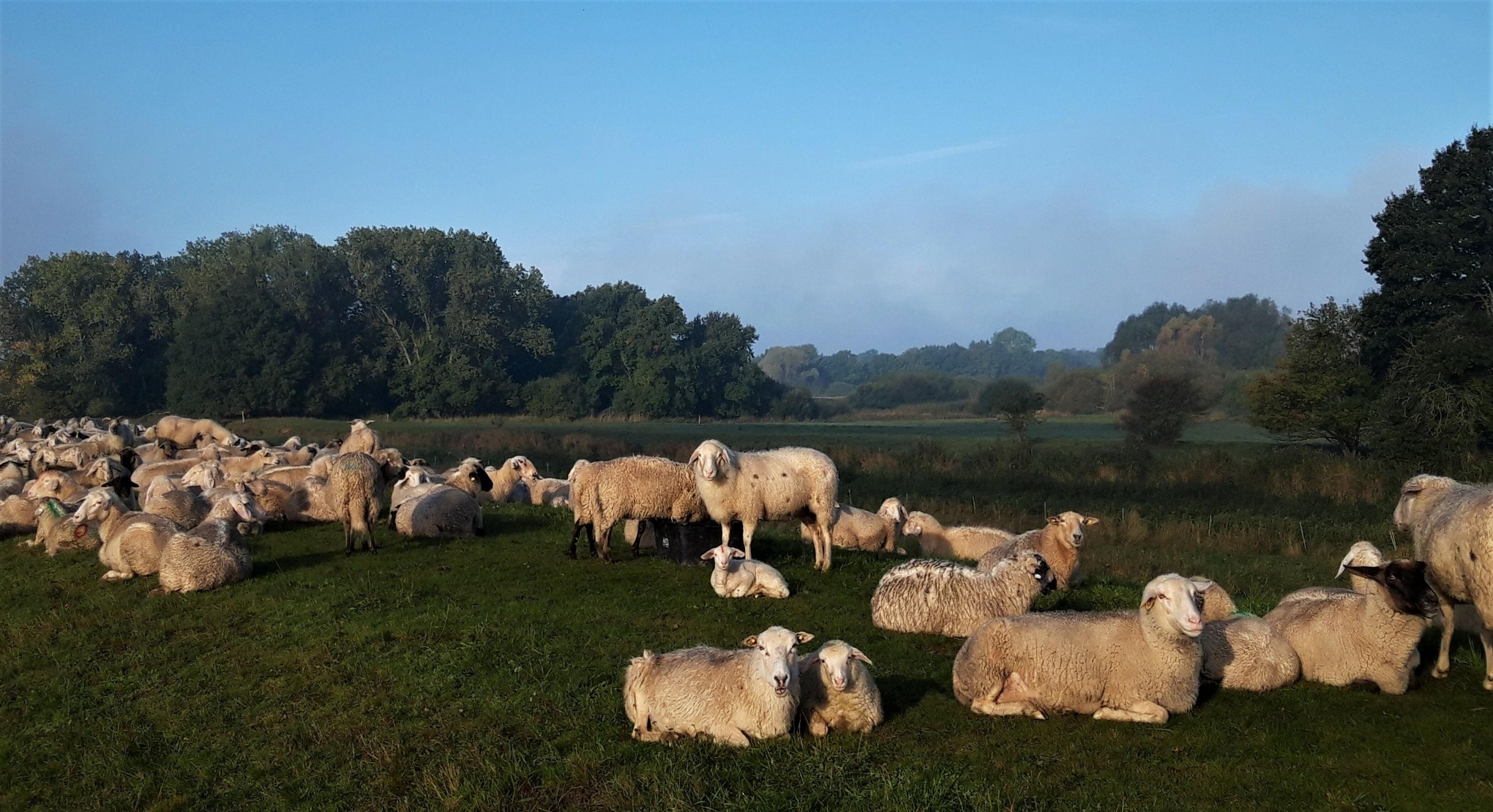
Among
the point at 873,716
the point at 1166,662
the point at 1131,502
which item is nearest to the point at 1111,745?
the point at 1166,662

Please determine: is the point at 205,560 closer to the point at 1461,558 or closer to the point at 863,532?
the point at 863,532

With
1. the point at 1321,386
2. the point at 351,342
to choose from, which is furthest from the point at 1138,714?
the point at 351,342

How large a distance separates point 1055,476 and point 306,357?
56.4 metres

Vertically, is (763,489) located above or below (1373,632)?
above

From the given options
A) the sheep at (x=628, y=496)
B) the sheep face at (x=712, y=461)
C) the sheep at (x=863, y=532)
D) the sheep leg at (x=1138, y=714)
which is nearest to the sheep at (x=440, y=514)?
the sheep at (x=628, y=496)

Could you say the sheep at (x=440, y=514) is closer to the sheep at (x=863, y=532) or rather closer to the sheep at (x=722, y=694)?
the sheep at (x=863, y=532)

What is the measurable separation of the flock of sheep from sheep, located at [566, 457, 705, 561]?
3 cm

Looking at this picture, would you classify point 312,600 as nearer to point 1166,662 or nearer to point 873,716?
point 873,716

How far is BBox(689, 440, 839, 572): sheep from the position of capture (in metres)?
13.2

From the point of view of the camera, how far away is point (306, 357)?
→ 237ft

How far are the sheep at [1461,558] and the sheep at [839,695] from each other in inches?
182

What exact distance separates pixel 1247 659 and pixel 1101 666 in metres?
1.40

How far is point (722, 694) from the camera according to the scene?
23.7 ft

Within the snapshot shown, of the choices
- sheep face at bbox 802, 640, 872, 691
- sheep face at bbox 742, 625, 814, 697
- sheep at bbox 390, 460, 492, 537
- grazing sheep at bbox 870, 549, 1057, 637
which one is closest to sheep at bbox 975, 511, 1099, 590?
grazing sheep at bbox 870, 549, 1057, 637
